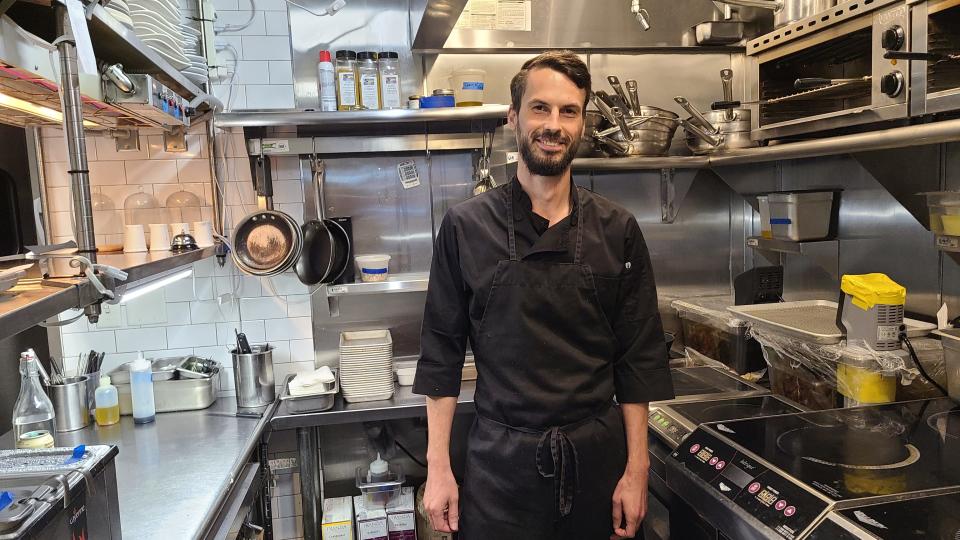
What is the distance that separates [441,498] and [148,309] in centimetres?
179

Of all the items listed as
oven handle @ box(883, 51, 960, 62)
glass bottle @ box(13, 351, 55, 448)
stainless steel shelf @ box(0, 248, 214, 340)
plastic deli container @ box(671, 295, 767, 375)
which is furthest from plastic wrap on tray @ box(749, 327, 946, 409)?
glass bottle @ box(13, 351, 55, 448)

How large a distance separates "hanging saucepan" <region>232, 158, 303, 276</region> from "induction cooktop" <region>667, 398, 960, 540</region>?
1.66 metres

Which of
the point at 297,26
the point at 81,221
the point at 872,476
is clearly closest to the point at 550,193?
the point at 872,476

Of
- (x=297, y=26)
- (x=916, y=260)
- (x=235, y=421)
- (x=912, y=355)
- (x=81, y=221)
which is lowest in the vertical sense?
(x=235, y=421)

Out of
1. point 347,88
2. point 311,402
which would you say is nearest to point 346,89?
point 347,88

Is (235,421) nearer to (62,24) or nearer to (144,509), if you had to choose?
(144,509)

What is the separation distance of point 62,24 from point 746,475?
1754 millimetres

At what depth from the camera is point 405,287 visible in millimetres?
2822

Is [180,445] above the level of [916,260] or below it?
below

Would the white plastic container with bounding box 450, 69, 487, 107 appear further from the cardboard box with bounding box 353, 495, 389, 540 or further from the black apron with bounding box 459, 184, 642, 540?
the cardboard box with bounding box 353, 495, 389, 540

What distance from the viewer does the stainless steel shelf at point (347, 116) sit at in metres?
2.58

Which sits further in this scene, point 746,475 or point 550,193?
point 550,193

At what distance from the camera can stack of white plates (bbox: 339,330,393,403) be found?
2.70m

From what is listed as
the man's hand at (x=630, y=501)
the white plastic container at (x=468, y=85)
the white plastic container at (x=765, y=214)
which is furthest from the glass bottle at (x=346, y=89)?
the man's hand at (x=630, y=501)
